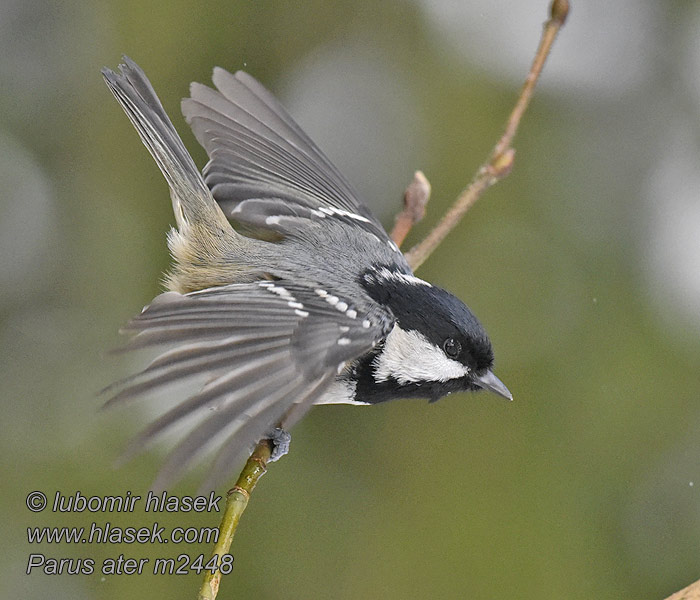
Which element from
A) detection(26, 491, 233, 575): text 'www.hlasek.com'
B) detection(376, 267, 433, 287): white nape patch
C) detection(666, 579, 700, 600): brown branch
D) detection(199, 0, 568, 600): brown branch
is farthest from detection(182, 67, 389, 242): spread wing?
detection(666, 579, 700, 600): brown branch

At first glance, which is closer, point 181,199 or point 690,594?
point 690,594

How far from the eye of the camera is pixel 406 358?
1.88 m

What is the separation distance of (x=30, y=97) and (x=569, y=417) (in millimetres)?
2566

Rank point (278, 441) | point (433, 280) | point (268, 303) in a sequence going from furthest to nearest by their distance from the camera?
point (433, 280) < point (278, 441) < point (268, 303)

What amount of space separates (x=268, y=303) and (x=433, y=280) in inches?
67.0

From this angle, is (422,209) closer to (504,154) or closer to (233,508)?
(504,154)

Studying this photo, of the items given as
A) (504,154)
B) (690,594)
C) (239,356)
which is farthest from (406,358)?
(690,594)

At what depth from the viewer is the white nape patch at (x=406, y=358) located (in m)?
1.87

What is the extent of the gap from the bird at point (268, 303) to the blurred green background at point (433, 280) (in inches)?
33.6

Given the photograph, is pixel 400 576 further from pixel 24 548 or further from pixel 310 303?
pixel 310 303

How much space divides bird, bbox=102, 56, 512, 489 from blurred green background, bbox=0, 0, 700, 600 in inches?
33.6

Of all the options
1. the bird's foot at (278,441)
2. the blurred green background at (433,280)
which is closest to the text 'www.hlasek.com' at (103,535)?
the blurred green background at (433,280)

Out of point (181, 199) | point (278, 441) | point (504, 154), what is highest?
point (504, 154)

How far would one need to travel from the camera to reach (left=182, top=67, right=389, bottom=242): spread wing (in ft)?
7.96
